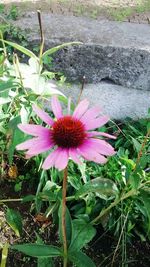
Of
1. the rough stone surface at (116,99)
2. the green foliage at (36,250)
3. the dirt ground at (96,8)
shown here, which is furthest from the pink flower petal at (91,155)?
the dirt ground at (96,8)

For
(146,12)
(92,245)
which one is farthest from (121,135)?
(146,12)

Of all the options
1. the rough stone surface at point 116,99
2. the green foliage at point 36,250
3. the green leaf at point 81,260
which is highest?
the rough stone surface at point 116,99

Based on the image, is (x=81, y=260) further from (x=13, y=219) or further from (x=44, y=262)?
(x=13, y=219)

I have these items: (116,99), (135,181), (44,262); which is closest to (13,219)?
(44,262)

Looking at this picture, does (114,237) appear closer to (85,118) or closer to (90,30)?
(85,118)

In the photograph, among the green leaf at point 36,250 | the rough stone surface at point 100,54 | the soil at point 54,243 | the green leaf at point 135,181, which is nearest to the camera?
the green leaf at point 36,250

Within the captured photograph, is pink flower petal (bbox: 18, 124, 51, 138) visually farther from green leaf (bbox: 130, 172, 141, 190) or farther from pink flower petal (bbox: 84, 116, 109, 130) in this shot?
green leaf (bbox: 130, 172, 141, 190)

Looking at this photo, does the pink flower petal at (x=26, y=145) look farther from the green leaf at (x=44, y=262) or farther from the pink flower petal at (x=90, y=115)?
the green leaf at (x=44, y=262)
